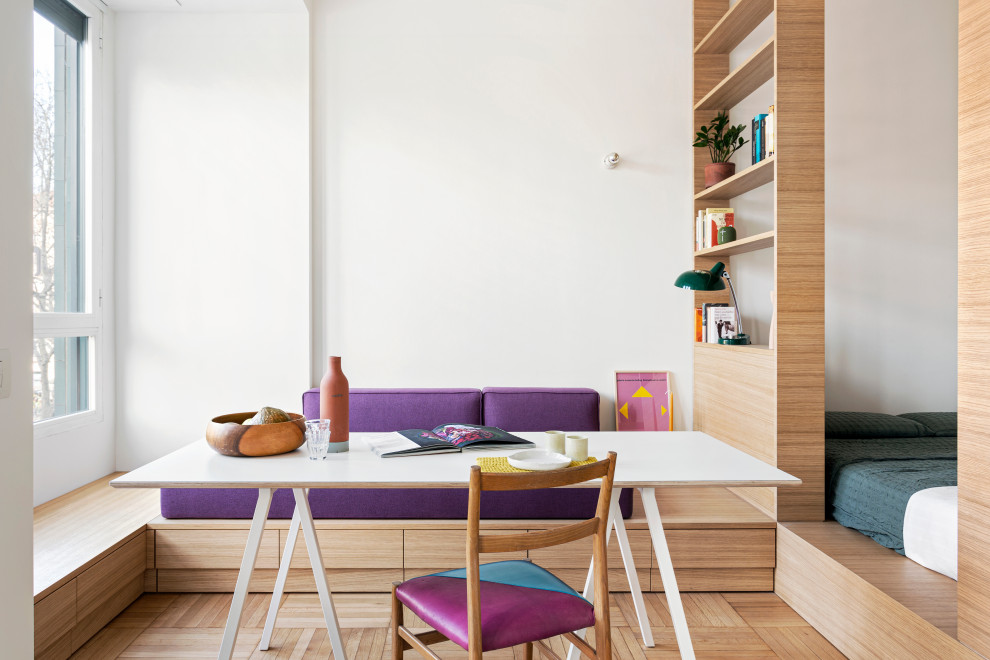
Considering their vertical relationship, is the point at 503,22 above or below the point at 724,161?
above

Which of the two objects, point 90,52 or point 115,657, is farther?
point 90,52

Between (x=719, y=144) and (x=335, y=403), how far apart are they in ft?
8.19

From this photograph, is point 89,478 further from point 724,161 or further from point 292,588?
point 724,161

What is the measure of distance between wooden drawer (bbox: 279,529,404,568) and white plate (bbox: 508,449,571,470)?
3.57 feet

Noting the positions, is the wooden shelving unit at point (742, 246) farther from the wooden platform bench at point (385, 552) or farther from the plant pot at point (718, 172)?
the wooden platform bench at point (385, 552)

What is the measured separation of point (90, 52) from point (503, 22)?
2.19m

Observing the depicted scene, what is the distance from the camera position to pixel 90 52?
3.23 metres

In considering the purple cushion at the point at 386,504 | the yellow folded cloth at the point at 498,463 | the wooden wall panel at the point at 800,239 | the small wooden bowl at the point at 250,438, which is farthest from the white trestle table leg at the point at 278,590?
the wooden wall panel at the point at 800,239

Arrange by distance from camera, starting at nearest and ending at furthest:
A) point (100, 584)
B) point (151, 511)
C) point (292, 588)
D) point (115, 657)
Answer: point (115, 657), point (100, 584), point (292, 588), point (151, 511)

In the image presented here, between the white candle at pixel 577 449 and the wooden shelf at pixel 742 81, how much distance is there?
1943 mm

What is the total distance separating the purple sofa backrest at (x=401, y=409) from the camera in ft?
9.95

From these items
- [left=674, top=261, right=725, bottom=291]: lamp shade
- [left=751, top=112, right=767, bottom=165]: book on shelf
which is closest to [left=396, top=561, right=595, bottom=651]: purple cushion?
[left=674, top=261, right=725, bottom=291]: lamp shade

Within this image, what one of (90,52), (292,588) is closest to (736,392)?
(292,588)

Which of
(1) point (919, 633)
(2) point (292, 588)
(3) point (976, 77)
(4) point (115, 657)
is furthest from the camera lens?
(2) point (292, 588)
